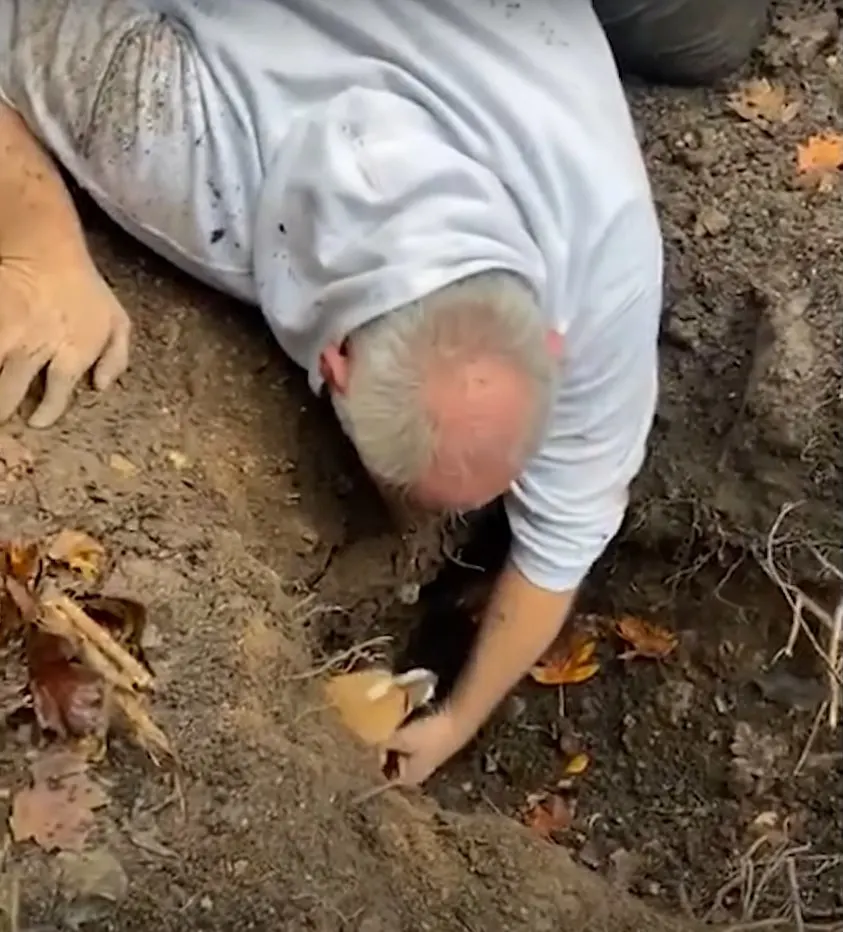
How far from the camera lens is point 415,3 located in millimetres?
1590

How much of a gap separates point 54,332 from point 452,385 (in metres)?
0.36

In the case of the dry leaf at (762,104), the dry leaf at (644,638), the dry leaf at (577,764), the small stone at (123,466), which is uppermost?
the dry leaf at (762,104)

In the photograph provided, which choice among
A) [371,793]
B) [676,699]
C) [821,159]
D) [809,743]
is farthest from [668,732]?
[821,159]

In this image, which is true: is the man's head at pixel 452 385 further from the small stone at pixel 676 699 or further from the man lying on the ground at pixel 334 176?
the small stone at pixel 676 699

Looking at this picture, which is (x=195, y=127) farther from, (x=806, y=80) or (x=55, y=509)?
(x=806, y=80)

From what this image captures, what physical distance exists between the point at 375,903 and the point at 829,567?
2.05 ft

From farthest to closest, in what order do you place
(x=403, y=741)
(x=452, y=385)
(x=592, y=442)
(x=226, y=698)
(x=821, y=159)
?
1. (x=821, y=159)
2. (x=403, y=741)
3. (x=592, y=442)
4. (x=226, y=698)
5. (x=452, y=385)

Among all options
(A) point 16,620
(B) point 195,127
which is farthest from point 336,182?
(A) point 16,620

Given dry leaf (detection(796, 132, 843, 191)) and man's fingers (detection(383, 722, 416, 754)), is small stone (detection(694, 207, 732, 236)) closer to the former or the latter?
dry leaf (detection(796, 132, 843, 191))

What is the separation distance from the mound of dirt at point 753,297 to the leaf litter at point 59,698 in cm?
68

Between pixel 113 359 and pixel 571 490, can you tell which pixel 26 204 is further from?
pixel 571 490

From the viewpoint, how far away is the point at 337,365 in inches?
58.2

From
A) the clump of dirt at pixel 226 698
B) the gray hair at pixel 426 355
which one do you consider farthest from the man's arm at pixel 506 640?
the gray hair at pixel 426 355

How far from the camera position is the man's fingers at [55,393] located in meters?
1.56
